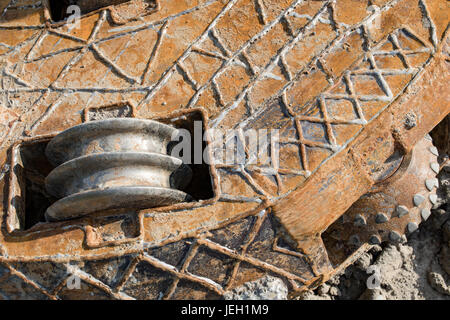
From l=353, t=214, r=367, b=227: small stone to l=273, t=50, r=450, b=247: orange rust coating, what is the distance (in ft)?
1.06

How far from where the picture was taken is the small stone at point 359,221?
2.56 m

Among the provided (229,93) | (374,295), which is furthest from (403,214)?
(229,93)

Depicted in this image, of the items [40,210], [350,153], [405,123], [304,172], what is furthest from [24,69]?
[405,123]

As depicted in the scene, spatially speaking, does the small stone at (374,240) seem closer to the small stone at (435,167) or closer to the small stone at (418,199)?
the small stone at (418,199)

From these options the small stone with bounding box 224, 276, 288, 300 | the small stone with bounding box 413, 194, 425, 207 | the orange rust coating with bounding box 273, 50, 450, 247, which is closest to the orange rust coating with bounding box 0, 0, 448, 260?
the orange rust coating with bounding box 273, 50, 450, 247

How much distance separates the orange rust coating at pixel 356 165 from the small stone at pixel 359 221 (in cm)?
32

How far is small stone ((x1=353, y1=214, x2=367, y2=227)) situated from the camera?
2.56 meters

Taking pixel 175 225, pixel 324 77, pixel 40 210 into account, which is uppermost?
A: pixel 324 77

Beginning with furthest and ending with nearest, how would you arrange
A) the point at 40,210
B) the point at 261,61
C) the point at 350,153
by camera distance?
the point at 40,210 → the point at 261,61 → the point at 350,153

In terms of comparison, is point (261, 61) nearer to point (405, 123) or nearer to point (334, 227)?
point (405, 123)

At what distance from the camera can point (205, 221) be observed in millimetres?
2121

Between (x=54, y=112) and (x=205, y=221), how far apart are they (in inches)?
37.1

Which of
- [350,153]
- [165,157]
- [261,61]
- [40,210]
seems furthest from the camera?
[40,210]

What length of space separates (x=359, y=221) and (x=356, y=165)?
462 millimetres
